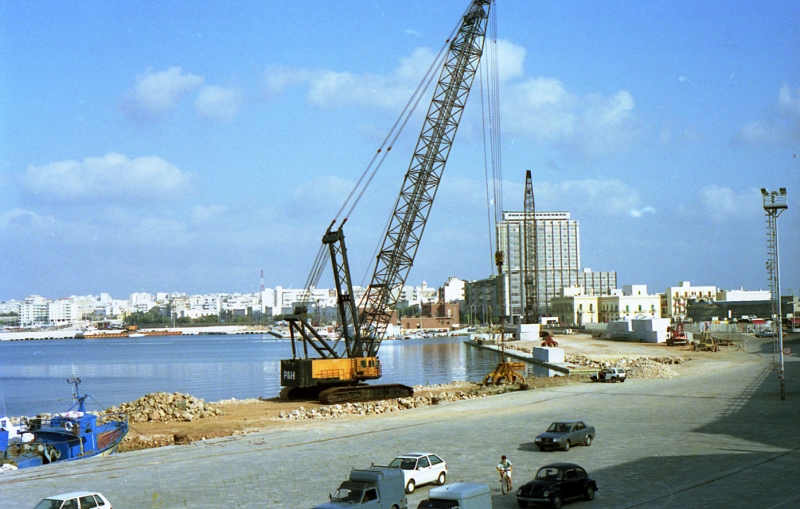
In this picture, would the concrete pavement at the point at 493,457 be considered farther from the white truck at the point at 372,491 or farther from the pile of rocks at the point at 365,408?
the pile of rocks at the point at 365,408

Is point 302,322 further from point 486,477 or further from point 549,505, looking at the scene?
point 549,505

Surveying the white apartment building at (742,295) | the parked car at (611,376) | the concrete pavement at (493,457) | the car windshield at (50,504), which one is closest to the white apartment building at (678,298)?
the white apartment building at (742,295)

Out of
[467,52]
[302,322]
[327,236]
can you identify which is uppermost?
[467,52]

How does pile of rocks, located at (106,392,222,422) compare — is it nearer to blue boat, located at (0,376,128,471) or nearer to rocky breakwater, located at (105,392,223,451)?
rocky breakwater, located at (105,392,223,451)

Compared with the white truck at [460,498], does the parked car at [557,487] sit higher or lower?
lower

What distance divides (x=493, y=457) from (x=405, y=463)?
5278 mm

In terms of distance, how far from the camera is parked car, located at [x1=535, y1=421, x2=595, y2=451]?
80.8 feet

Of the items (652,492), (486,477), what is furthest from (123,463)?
(652,492)

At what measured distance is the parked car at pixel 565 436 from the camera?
24.6m

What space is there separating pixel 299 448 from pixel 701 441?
1335 cm

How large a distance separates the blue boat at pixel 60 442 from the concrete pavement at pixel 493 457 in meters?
4.06

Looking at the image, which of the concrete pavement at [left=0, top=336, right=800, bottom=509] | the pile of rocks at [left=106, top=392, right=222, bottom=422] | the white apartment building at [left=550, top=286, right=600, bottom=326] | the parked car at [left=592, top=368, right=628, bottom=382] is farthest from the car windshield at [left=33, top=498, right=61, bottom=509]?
the white apartment building at [left=550, top=286, right=600, bottom=326]

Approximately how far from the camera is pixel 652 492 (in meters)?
18.5

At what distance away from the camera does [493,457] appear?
23891mm
